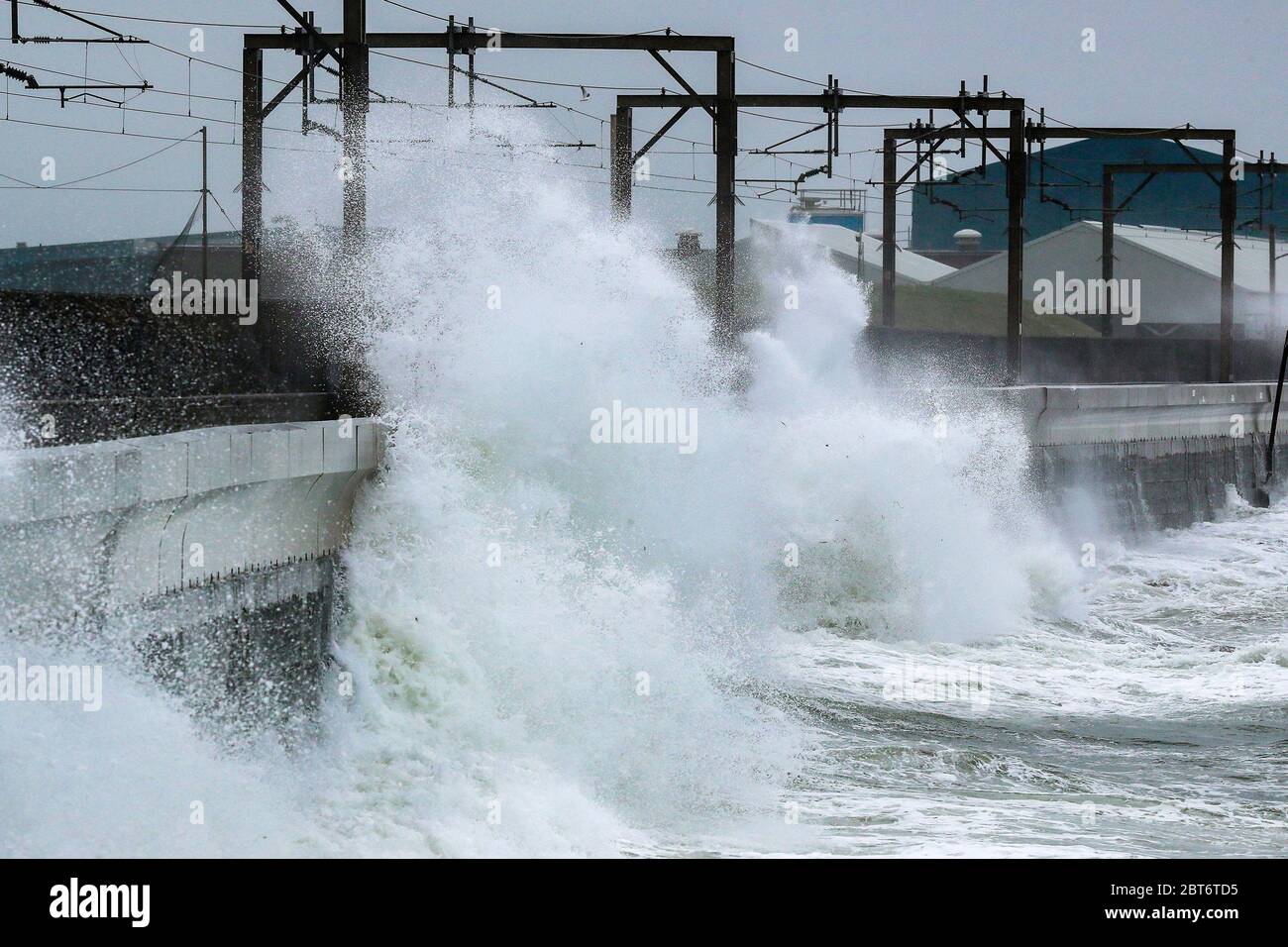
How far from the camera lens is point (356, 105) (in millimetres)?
17312

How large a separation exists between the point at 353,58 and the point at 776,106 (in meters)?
9.95

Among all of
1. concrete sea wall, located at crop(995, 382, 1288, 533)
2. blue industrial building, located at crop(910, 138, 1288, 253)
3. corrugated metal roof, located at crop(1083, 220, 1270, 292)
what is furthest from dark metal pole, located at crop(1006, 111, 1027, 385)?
blue industrial building, located at crop(910, 138, 1288, 253)

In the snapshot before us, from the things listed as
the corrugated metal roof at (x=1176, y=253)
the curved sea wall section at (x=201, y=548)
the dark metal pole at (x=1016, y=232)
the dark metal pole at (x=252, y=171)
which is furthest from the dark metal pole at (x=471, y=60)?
the corrugated metal roof at (x=1176, y=253)

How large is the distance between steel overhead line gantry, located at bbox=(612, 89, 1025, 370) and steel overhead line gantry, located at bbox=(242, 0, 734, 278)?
1.05 feet

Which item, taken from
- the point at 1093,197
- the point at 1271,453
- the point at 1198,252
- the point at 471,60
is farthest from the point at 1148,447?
the point at 1093,197

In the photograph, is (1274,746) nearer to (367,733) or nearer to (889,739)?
(889,739)

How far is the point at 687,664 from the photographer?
38.4ft

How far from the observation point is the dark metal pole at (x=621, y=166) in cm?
2505

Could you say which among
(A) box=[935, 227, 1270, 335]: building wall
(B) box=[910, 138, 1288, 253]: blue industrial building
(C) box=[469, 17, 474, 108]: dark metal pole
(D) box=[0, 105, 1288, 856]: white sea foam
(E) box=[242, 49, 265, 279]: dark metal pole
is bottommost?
(D) box=[0, 105, 1288, 856]: white sea foam

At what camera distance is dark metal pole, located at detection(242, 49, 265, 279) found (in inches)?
795

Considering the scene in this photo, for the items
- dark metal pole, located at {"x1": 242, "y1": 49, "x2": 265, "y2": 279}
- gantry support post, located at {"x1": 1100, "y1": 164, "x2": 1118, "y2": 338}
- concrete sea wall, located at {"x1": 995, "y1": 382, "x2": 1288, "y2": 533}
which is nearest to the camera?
dark metal pole, located at {"x1": 242, "y1": 49, "x2": 265, "y2": 279}

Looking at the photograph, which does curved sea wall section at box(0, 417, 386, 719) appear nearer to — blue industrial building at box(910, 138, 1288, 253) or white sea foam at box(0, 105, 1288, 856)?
white sea foam at box(0, 105, 1288, 856)

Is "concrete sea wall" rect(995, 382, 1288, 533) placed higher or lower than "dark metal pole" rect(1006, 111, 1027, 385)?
lower
